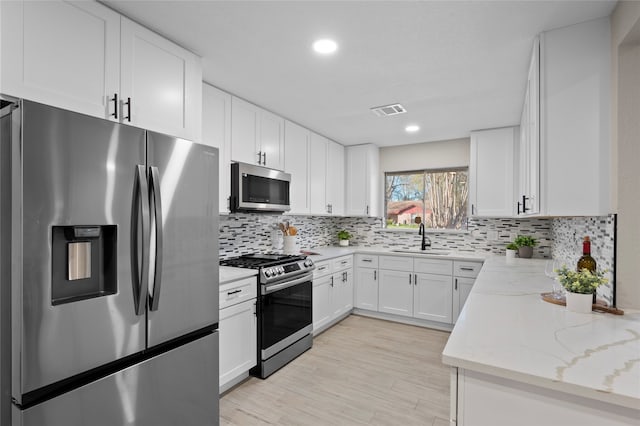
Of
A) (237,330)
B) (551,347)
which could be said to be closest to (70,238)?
(237,330)

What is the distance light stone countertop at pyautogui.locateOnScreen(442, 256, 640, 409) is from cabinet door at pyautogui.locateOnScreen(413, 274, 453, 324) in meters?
2.02

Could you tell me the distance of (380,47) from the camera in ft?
6.63

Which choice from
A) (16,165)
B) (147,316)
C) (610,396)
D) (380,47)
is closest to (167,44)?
(16,165)

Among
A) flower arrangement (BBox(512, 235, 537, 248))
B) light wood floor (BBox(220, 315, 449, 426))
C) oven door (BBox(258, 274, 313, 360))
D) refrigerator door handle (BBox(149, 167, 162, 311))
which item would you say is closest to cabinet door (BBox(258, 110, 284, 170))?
oven door (BBox(258, 274, 313, 360))

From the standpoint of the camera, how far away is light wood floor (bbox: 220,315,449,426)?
2.17 metres

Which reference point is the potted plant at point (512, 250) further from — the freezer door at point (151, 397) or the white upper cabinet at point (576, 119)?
the freezer door at point (151, 397)

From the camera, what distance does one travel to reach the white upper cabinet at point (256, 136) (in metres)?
2.83

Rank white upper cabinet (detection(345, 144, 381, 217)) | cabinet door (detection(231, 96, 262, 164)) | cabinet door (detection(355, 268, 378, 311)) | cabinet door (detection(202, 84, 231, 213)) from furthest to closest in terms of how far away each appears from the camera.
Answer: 1. white upper cabinet (detection(345, 144, 381, 217))
2. cabinet door (detection(355, 268, 378, 311))
3. cabinet door (detection(231, 96, 262, 164))
4. cabinet door (detection(202, 84, 231, 213))

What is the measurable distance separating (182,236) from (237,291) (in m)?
0.81

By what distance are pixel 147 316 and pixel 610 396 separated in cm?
174

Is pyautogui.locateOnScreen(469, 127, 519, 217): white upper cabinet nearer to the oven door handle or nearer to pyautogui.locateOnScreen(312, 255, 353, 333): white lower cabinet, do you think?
pyautogui.locateOnScreen(312, 255, 353, 333): white lower cabinet

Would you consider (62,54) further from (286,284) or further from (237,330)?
(286,284)

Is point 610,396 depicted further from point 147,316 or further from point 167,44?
point 167,44

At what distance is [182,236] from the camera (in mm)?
1757
